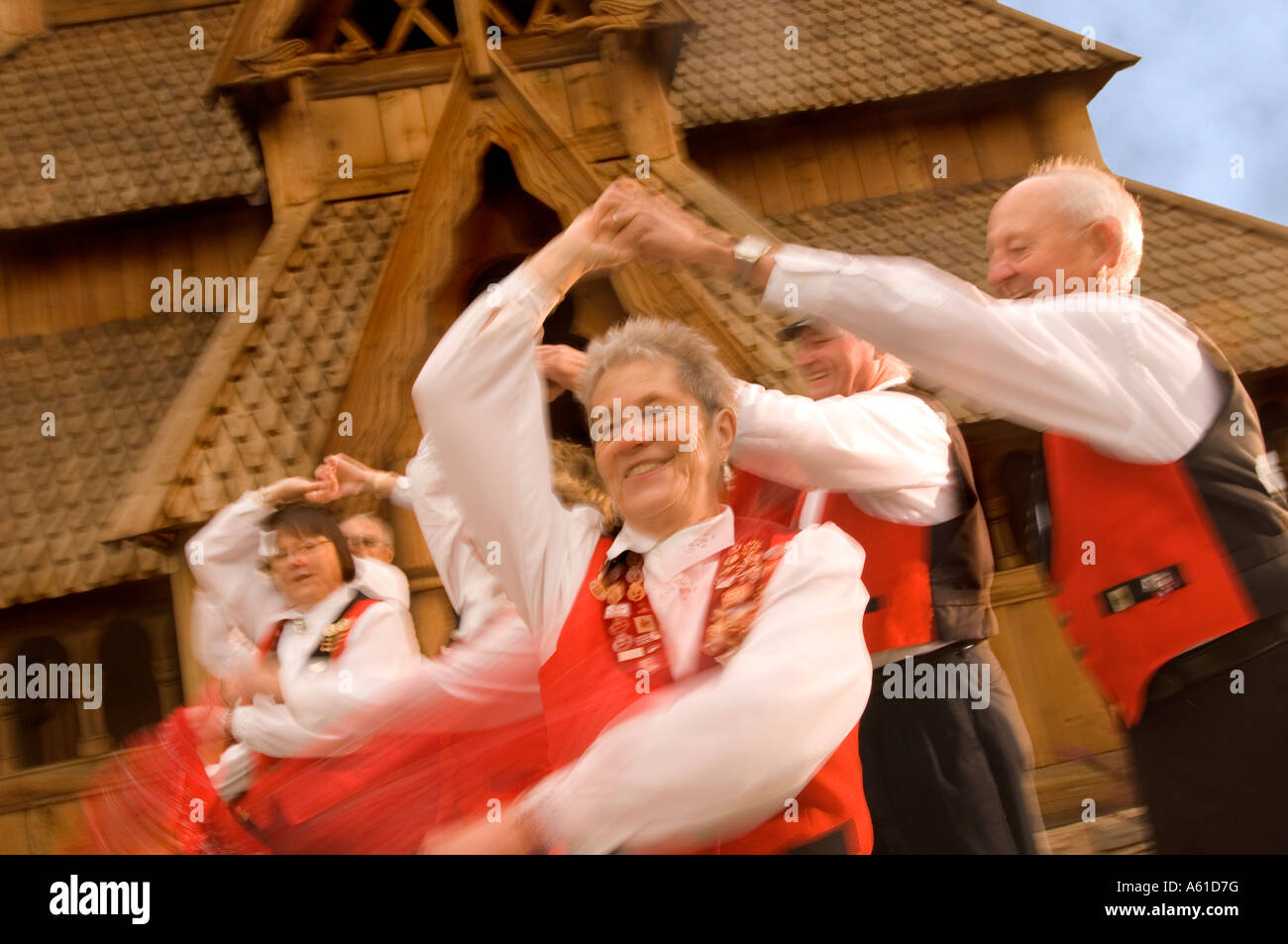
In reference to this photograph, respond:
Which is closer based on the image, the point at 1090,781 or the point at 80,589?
the point at 1090,781

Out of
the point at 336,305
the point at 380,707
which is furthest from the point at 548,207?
the point at 380,707

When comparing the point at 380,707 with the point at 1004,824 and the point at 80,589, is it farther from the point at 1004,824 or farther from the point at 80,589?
the point at 80,589

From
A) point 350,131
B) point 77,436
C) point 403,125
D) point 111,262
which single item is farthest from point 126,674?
point 403,125

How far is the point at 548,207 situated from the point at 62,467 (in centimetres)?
224

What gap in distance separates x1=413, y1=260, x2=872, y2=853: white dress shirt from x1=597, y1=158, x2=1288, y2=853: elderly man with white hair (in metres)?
0.41

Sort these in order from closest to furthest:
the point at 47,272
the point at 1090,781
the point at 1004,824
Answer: the point at 1004,824 < the point at 1090,781 < the point at 47,272

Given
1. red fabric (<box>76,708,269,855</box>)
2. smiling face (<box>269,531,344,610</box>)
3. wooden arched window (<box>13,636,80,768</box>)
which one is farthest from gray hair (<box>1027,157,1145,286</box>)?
wooden arched window (<box>13,636,80,768</box>)

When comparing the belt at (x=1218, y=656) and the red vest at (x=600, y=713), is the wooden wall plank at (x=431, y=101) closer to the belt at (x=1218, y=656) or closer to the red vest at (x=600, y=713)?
the red vest at (x=600, y=713)

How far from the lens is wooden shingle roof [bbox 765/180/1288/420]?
441 cm

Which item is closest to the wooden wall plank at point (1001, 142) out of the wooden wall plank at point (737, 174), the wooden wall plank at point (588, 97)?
the wooden wall plank at point (737, 174)

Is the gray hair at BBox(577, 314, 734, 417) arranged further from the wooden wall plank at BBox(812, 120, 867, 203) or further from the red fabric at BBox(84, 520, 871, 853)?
the wooden wall plank at BBox(812, 120, 867, 203)

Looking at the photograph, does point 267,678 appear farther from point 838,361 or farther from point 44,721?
point 44,721

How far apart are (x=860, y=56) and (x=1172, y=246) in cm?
174

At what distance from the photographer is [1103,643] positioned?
6.70ft
